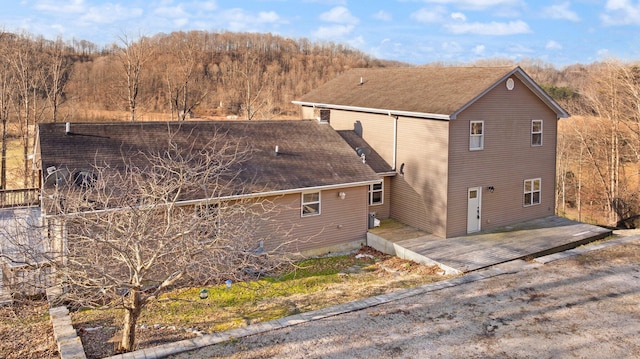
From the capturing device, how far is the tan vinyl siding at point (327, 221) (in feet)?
46.1

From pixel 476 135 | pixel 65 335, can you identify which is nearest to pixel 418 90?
pixel 476 135

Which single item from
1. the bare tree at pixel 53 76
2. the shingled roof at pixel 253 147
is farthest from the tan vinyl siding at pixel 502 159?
the bare tree at pixel 53 76

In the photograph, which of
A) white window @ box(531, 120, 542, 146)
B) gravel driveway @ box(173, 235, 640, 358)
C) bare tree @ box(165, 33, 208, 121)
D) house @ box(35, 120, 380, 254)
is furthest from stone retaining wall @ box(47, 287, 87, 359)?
bare tree @ box(165, 33, 208, 121)

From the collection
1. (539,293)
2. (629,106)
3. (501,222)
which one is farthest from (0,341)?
(629,106)

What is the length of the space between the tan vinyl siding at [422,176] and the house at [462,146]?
1.3 inches

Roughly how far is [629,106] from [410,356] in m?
25.6

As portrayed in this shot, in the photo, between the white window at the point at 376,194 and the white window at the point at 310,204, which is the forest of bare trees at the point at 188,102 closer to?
the white window at the point at 310,204

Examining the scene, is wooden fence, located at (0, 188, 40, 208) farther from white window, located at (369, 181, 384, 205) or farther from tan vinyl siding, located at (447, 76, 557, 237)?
tan vinyl siding, located at (447, 76, 557, 237)

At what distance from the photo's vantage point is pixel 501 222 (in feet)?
55.0

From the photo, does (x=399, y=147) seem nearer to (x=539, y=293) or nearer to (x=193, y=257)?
(x=539, y=293)

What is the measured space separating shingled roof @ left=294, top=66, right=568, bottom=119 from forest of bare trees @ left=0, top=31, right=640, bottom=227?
10.3 m

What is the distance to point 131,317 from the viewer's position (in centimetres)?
782

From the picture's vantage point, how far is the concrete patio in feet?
43.8

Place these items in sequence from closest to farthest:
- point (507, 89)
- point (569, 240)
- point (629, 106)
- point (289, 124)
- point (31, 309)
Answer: point (31, 309) → point (569, 240) → point (507, 89) → point (289, 124) → point (629, 106)
